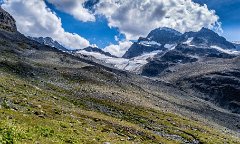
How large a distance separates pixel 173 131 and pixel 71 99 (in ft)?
66.6

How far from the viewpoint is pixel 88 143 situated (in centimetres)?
3359

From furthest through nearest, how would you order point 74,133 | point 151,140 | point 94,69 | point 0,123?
1. point 94,69
2. point 151,140
3. point 74,133
4. point 0,123

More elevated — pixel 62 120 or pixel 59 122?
pixel 59 122

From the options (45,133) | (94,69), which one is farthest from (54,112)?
(94,69)

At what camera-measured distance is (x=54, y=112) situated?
47.7m

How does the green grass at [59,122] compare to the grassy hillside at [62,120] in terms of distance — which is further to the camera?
the grassy hillside at [62,120]

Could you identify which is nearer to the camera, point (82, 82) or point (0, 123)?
point (0, 123)

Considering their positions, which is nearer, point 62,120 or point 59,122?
point 59,122

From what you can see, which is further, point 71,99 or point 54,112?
point 71,99

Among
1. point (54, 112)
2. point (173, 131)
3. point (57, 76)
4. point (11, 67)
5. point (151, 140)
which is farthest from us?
point (57, 76)

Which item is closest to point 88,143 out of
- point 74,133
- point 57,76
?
point 74,133

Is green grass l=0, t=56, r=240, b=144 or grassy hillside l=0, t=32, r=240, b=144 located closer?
green grass l=0, t=56, r=240, b=144

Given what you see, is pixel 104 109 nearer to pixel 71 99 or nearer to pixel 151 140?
pixel 71 99

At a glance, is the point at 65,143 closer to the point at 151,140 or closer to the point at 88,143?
the point at 88,143
